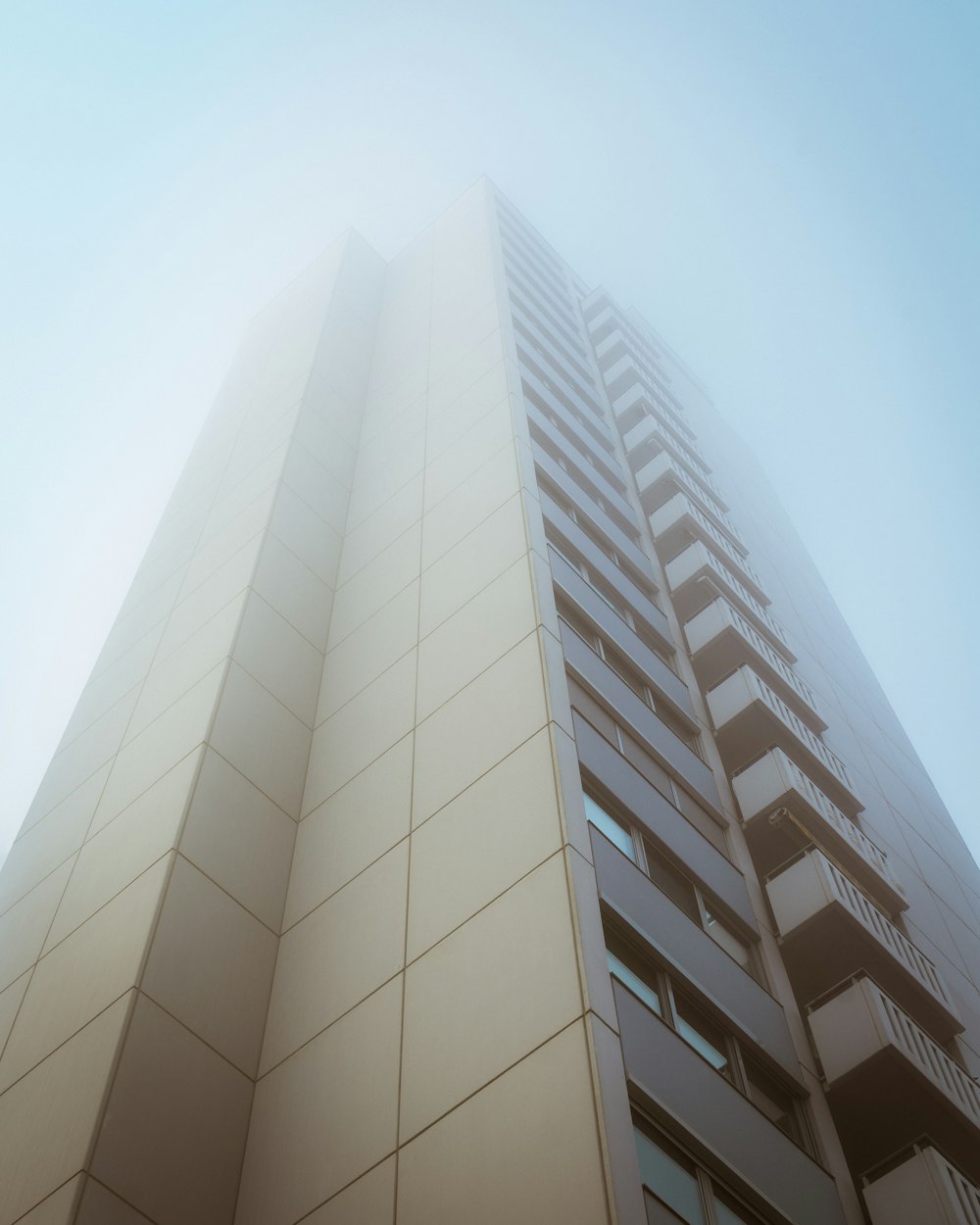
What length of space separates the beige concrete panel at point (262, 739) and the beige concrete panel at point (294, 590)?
2621 mm

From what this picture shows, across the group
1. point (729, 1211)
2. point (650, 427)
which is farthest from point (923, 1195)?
→ point (650, 427)

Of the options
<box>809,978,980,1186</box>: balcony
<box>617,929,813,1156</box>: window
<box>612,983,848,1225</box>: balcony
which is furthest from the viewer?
<box>809,978,980,1186</box>: balcony

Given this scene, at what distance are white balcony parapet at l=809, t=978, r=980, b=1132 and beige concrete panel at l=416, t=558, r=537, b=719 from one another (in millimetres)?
6768

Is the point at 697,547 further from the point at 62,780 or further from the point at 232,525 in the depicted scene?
the point at 62,780

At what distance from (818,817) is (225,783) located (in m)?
10.2

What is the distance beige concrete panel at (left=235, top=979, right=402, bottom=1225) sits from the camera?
10.3 m

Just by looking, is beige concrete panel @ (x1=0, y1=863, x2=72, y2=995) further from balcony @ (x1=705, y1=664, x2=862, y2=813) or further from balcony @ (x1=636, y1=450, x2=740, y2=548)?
balcony @ (x1=636, y1=450, x2=740, y2=548)

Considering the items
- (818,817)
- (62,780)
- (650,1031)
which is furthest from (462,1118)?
(62,780)

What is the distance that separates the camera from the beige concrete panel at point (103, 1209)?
9.66 meters

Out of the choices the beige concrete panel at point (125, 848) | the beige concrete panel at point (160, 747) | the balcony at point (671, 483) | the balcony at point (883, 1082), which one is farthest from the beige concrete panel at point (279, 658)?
the balcony at point (671, 483)

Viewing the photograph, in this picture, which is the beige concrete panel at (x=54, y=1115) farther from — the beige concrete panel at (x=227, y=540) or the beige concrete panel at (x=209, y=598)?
the beige concrete panel at (x=227, y=540)

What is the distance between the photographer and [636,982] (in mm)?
12328

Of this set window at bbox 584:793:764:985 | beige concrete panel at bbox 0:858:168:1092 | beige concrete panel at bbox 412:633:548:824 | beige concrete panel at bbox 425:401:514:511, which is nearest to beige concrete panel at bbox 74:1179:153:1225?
beige concrete panel at bbox 0:858:168:1092

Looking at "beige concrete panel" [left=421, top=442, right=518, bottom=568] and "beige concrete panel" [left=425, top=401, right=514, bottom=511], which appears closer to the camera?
"beige concrete panel" [left=421, top=442, right=518, bottom=568]
